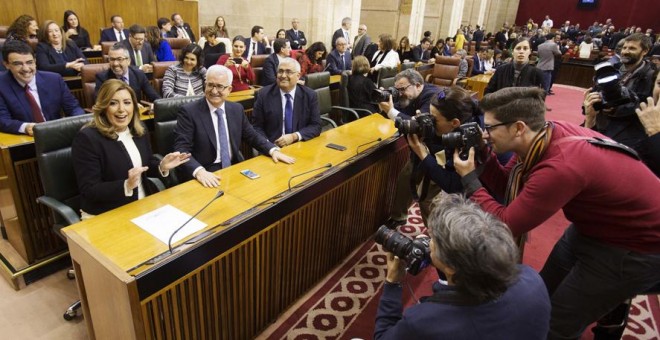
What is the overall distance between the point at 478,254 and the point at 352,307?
160 centimetres

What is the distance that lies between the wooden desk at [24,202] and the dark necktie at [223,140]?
3.70 ft

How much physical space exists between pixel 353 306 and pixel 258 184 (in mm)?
980

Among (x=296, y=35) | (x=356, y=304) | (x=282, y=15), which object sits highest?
(x=282, y=15)

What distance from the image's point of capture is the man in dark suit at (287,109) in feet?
10.0

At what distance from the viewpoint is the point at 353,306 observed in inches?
95.1

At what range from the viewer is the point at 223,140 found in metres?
2.62

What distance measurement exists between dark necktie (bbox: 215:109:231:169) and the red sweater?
5.92 ft

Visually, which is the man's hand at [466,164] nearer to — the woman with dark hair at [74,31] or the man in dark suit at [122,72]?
the man in dark suit at [122,72]

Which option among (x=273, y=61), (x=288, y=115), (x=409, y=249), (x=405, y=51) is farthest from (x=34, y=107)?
(x=405, y=51)

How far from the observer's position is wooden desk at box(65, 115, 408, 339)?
1433 mm

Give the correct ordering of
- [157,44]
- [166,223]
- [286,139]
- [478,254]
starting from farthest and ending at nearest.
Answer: [157,44], [286,139], [166,223], [478,254]

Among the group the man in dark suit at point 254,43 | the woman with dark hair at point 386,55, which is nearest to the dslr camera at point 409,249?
the woman with dark hair at point 386,55

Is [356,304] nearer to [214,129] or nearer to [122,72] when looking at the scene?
[214,129]

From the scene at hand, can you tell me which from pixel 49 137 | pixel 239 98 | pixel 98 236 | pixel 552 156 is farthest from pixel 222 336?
pixel 239 98
